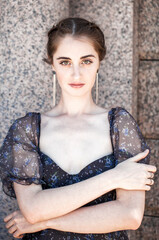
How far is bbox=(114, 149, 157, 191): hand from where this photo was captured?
2.47 m

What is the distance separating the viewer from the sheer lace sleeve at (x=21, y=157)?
2625mm

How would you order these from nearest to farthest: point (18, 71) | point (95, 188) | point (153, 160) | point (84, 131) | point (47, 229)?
point (95, 188) < point (47, 229) < point (84, 131) < point (18, 71) < point (153, 160)

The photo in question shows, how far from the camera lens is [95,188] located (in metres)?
2.45

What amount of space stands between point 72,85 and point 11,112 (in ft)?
3.08

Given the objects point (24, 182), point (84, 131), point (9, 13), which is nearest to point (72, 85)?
point (84, 131)

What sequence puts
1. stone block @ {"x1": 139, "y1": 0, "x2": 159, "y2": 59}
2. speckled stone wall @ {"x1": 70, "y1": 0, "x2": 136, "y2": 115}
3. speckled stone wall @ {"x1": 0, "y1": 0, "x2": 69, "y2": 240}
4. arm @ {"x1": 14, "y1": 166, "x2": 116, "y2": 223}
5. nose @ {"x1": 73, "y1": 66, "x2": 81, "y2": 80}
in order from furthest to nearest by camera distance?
stone block @ {"x1": 139, "y1": 0, "x2": 159, "y2": 59} → speckled stone wall @ {"x1": 70, "y1": 0, "x2": 136, "y2": 115} → speckled stone wall @ {"x1": 0, "y1": 0, "x2": 69, "y2": 240} → nose @ {"x1": 73, "y1": 66, "x2": 81, "y2": 80} → arm @ {"x1": 14, "y1": 166, "x2": 116, "y2": 223}

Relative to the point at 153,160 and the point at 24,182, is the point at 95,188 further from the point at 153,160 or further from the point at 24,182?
the point at 153,160

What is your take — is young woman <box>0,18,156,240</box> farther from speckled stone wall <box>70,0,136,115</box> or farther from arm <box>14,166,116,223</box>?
speckled stone wall <box>70,0,136,115</box>

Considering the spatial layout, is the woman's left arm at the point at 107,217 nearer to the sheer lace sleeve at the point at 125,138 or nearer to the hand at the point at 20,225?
the hand at the point at 20,225

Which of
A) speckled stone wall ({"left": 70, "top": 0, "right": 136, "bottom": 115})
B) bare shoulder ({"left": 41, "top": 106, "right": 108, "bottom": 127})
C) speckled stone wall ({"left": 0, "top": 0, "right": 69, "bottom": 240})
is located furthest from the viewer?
speckled stone wall ({"left": 70, "top": 0, "right": 136, "bottom": 115})

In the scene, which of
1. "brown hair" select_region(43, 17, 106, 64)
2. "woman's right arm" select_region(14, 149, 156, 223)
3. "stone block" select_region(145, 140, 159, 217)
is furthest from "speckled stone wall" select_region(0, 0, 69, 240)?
"stone block" select_region(145, 140, 159, 217)

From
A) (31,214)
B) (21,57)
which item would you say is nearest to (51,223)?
(31,214)

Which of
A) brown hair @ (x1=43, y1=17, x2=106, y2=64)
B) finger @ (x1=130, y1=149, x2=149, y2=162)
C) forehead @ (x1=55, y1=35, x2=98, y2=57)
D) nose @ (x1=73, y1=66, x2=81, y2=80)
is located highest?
brown hair @ (x1=43, y1=17, x2=106, y2=64)

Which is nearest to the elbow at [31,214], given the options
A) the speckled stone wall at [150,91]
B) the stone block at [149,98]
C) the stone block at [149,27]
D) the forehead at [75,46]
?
the forehead at [75,46]
